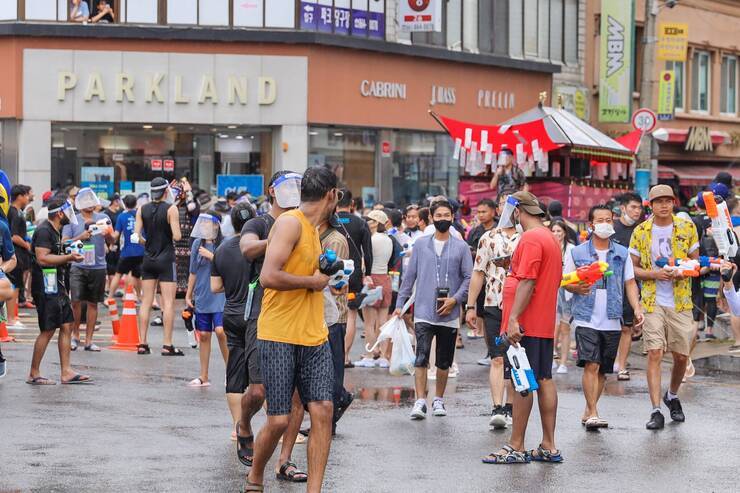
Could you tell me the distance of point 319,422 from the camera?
802cm

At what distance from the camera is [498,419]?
37.6 ft

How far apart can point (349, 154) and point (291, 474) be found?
24392mm

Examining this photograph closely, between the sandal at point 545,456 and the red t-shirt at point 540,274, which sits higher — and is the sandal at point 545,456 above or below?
below

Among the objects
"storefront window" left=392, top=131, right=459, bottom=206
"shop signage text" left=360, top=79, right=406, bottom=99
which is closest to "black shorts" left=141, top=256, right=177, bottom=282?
"shop signage text" left=360, top=79, right=406, bottom=99

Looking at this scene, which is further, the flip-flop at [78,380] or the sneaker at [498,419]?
the flip-flop at [78,380]

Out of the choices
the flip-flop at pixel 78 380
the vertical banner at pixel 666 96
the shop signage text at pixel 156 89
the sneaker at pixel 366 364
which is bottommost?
the sneaker at pixel 366 364

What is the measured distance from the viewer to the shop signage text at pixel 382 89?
108 feet

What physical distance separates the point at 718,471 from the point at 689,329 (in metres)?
2.34

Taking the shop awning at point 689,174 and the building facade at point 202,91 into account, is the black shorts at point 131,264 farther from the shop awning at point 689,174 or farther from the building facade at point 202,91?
the shop awning at point 689,174

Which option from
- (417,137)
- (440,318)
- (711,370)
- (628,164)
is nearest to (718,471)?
(440,318)

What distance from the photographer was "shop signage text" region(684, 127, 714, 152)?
4387 cm

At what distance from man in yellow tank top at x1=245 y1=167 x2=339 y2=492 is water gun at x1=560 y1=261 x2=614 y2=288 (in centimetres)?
319

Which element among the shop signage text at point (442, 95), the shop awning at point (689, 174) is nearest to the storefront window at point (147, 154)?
the shop signage text at point (442, 95)

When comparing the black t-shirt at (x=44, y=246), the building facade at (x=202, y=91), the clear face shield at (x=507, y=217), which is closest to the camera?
A: the clear face shield at (x=507, y=217)
